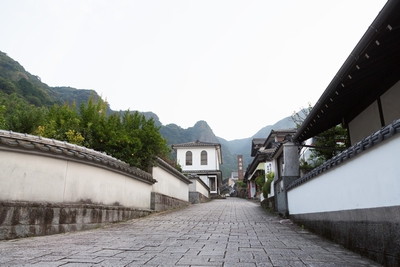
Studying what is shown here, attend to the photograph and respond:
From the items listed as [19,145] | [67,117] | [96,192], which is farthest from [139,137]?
[19,145]

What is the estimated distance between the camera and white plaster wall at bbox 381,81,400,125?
6.11m

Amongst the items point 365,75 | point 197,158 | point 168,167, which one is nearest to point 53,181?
point 365,75

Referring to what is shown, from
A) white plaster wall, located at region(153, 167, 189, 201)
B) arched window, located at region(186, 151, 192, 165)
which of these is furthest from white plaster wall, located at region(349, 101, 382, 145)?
arched window, located at region(186, 151, 192, 165)

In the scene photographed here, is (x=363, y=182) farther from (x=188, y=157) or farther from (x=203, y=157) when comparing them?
(x=188, y=157)

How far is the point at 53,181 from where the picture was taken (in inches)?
256

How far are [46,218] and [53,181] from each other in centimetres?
85

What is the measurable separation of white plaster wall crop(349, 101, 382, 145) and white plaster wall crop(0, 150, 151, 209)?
7499 mm

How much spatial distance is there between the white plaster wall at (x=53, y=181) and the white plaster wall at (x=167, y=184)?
4.90 m

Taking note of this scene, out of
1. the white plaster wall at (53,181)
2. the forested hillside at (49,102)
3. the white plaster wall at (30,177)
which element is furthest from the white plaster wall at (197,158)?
the white plaster wall at (30,177)

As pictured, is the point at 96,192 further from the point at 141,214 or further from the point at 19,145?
the point at 141,214

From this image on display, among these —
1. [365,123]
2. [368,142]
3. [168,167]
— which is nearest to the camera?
[368,142]

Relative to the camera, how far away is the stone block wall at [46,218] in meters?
5.36

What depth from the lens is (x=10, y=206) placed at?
5406mm

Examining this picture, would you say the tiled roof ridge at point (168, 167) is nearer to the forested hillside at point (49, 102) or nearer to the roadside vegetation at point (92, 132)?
the forested hillside at point (49, 102)
